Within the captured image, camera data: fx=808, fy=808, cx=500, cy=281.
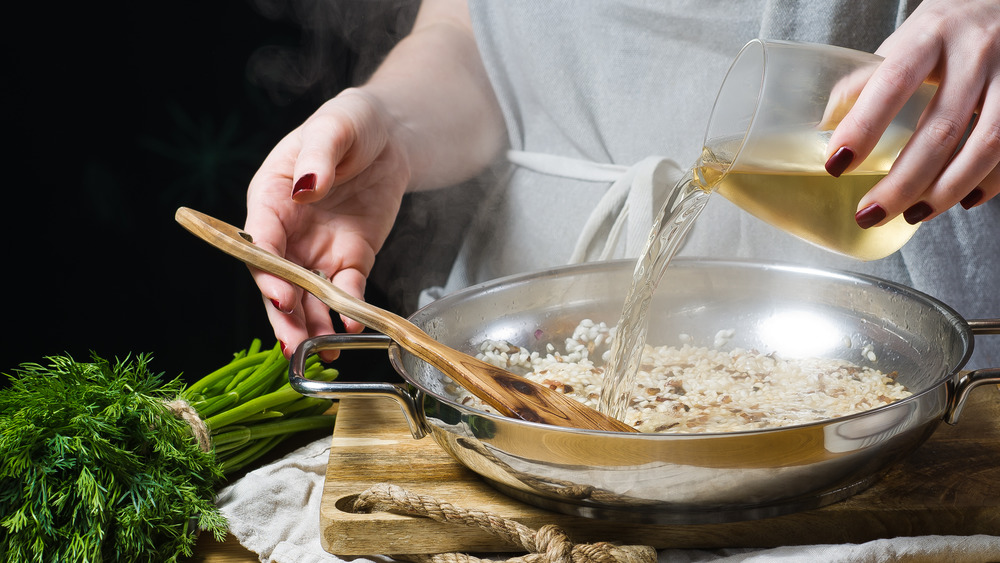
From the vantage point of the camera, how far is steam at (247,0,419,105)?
1.75 metres

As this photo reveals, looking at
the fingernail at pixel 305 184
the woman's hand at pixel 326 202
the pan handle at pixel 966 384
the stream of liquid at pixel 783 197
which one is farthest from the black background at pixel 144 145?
the pan handle at pixel 966 384

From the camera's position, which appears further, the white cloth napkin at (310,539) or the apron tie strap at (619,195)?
the apron tie strap at (619,195)

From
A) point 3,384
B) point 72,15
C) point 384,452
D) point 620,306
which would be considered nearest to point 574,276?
point 620,306

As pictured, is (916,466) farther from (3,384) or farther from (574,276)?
(3,384)

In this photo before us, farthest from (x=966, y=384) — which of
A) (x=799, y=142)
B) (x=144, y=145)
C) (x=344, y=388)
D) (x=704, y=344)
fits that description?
(x=144, y=145)

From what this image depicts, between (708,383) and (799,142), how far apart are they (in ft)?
1.18

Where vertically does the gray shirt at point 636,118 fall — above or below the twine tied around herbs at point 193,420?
above

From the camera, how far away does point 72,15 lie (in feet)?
5.24

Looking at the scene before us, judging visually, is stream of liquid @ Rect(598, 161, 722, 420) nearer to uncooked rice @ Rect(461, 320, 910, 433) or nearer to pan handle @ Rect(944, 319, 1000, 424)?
uncooked rice @ Rect(461, 320, 910, 433)

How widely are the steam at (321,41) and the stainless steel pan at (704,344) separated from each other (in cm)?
89

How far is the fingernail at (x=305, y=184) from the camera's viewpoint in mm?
1038

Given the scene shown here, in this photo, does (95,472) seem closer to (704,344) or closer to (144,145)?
(704,344)

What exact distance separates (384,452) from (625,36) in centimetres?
93

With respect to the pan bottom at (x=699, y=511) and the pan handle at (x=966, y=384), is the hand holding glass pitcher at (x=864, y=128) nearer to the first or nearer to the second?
the pan handle at (x=966, y=384)
